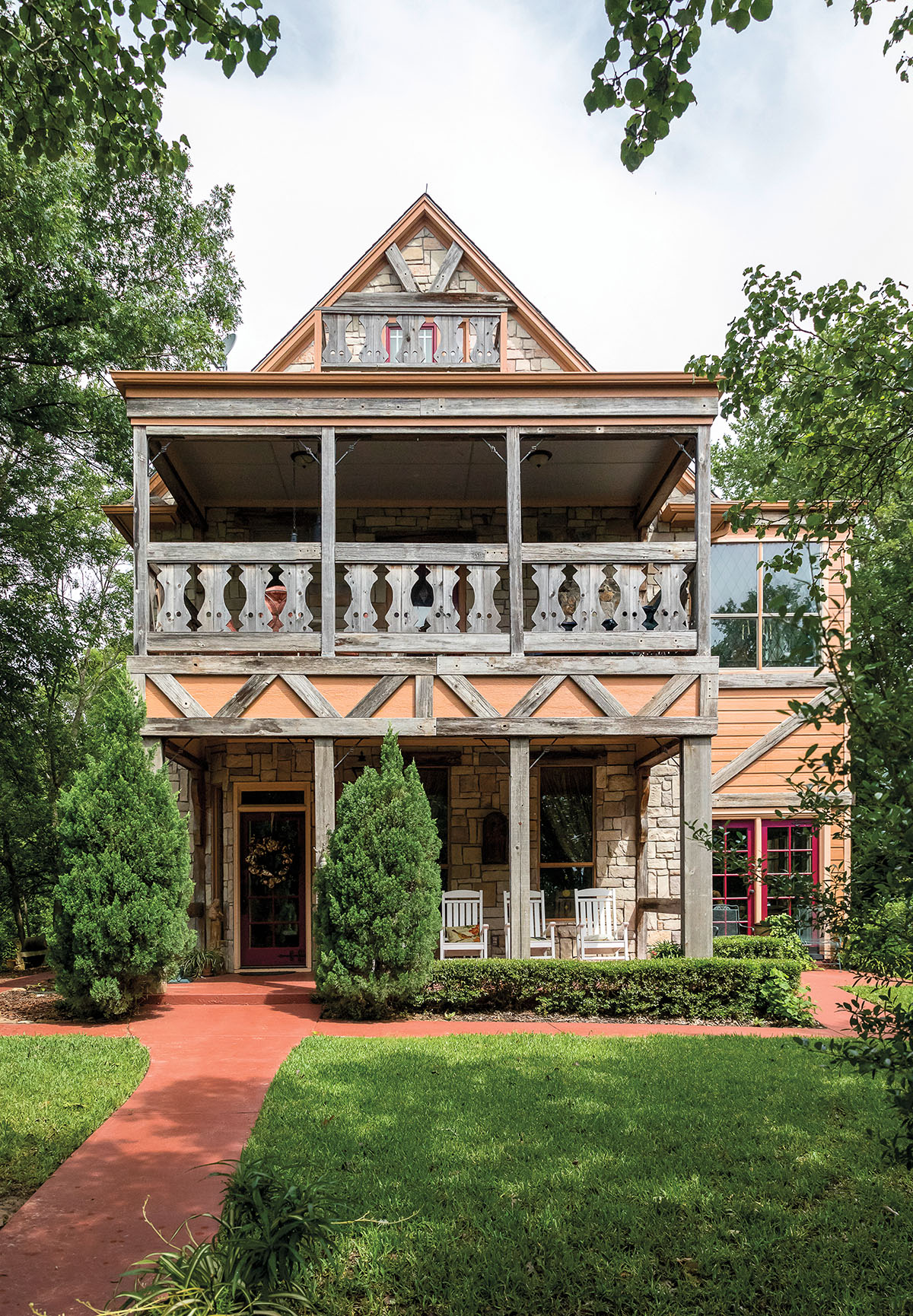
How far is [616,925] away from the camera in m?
11.7

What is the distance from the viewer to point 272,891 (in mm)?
11898

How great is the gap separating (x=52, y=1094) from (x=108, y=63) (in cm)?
632

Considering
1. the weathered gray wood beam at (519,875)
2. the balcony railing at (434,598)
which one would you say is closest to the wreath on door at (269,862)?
the balcony railing at (434,598)

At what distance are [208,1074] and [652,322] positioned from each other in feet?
50.7

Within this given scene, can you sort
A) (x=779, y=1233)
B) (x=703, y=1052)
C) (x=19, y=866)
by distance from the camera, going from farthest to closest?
(x=19, y=866) → (x=703, y=1052) → (x=779, y=1233)

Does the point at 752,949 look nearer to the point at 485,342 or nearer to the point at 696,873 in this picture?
the point at 696,873

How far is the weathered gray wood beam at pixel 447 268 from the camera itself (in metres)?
12.2

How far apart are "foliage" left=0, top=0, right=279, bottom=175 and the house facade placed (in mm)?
4064

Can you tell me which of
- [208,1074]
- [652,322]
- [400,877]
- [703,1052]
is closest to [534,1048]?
[703,1052]

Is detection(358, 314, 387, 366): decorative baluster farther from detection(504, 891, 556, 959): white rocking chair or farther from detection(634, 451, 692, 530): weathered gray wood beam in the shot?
detection(504, 891, 556, 959): white rocking chair

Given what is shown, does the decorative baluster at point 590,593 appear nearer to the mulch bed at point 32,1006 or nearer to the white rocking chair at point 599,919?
the white rocking chair at point 599,919

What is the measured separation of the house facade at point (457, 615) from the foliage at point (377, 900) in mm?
815

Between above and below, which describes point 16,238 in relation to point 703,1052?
above

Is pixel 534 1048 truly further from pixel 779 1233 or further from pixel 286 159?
pixel 286 159
